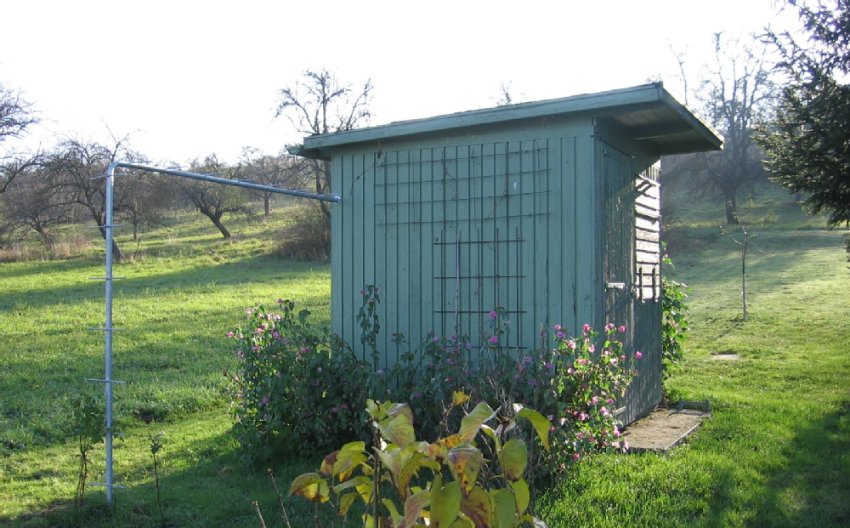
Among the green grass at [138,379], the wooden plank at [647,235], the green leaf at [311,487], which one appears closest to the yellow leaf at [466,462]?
the green leaf at [311,487]

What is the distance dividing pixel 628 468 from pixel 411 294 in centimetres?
239

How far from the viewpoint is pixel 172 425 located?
8078 mm

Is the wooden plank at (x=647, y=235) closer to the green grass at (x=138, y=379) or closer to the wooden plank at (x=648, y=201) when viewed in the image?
the wooden plank at (x=648, y=201)

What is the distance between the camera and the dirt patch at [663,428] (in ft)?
20.3

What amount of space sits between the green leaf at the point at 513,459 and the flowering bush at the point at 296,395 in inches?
177

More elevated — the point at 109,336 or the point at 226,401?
the point at 109,336

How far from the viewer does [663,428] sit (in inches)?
273

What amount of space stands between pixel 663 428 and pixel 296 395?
344 cm

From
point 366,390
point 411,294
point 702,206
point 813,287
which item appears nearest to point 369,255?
point 411,294

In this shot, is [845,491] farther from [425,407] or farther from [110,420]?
[110,420]

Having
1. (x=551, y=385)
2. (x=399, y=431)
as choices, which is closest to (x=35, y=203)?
(x=551, y=385)

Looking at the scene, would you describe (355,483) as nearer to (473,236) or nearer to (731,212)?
(473,236)

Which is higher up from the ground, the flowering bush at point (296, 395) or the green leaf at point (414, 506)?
the green leaf at point (414, 506)

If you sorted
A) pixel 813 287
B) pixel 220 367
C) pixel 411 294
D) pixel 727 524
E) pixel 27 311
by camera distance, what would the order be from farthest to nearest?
1. pixel 813 287
2. pixel 27 311
3. pixel 220 367
4. pixel 411 294
5. pixel 727 524
